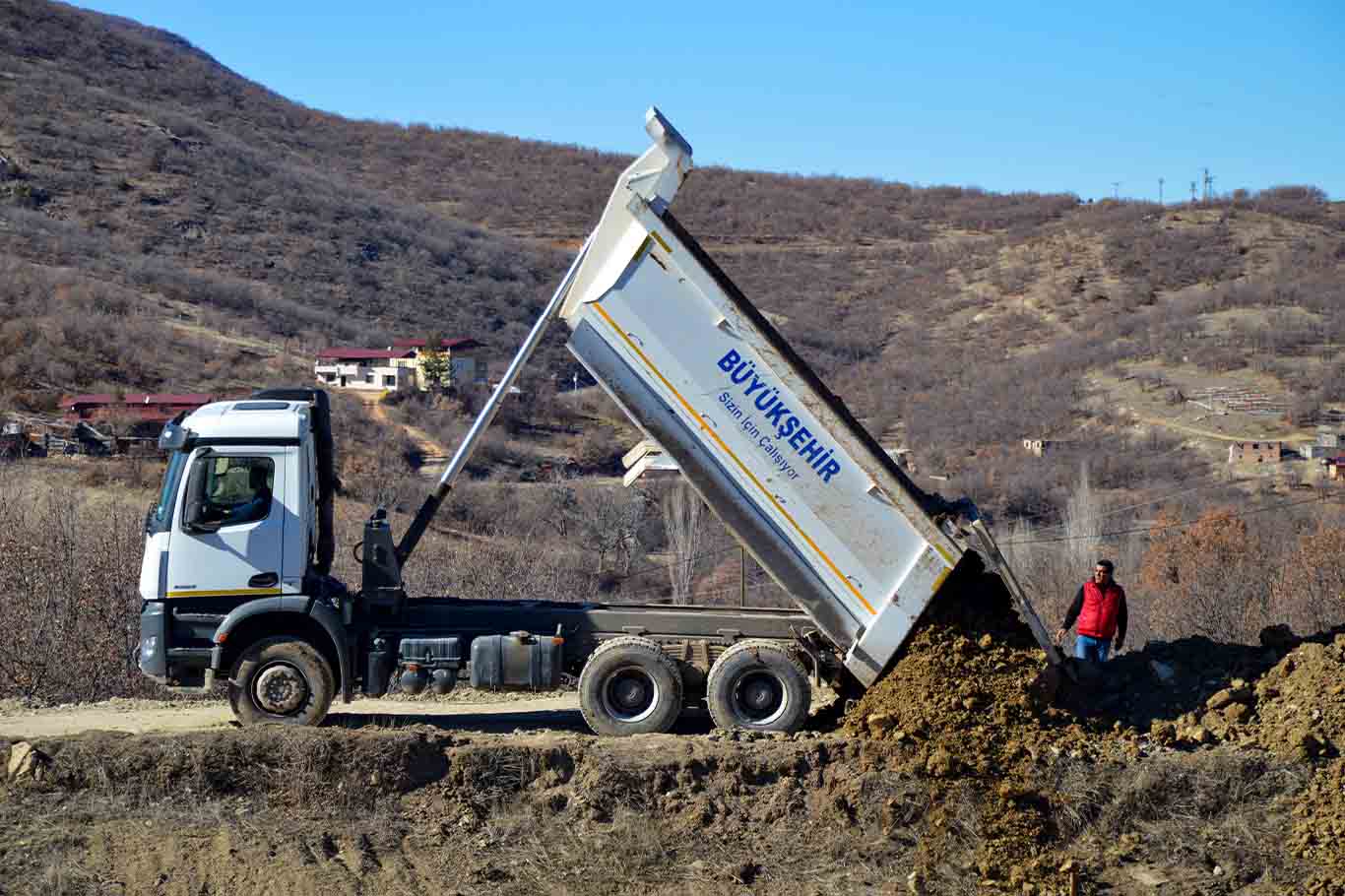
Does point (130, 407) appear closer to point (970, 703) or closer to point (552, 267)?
point (970, 703)

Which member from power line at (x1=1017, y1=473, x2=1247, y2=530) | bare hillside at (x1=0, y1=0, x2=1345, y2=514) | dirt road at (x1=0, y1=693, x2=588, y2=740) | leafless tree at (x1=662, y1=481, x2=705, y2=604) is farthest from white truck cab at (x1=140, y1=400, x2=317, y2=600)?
bare hillside at (x1=0, y1=0, x2=1345, y2=514)

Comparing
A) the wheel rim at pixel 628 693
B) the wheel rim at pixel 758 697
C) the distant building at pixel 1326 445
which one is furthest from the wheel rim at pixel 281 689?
the distant building at pixel 1326 445

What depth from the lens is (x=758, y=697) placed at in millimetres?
10984

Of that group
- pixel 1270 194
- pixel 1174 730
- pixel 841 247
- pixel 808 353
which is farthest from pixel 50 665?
pixel 1270 194

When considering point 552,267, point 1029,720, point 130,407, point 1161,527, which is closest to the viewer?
point 1029,720

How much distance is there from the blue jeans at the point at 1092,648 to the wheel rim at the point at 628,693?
402 centimetres

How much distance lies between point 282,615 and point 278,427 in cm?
151

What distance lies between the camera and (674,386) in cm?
1053

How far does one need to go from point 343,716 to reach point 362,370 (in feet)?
104

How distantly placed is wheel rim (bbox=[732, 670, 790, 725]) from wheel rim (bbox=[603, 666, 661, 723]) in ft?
2.29

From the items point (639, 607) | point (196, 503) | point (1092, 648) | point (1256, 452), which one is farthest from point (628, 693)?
point (1256, 452)

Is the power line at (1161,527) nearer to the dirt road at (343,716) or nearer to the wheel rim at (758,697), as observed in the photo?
the dirt road at (343,716)

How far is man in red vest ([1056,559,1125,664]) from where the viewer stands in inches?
479

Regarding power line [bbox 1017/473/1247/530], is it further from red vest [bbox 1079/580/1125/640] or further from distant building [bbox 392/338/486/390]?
red vest [bbox 1079/580/1125/640]
